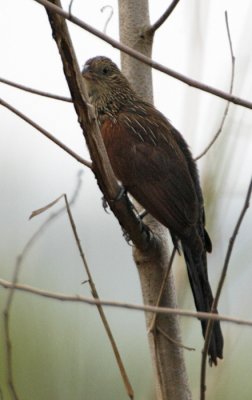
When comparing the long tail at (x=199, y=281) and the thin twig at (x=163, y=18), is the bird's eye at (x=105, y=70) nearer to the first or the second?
the thin twig at (x=163, y=18)

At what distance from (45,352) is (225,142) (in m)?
0.91

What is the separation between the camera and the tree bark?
8.07 feet

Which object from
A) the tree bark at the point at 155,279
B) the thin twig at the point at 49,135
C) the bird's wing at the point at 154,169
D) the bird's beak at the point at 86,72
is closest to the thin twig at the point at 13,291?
the thin twig at the point at 49,135

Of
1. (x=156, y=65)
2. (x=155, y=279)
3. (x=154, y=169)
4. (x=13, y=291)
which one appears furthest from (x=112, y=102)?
(x=156, y=65)

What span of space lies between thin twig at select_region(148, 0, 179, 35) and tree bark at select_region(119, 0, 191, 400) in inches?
0.9

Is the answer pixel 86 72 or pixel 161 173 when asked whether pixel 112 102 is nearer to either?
pixel 86 72

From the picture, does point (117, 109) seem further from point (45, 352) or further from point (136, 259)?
point (45, 352)

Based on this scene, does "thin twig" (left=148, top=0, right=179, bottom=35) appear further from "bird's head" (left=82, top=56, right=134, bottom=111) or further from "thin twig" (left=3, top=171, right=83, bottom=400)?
"bird's head" (left=82, top=56, right=134, bottom=111)

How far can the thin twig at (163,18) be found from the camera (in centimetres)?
271

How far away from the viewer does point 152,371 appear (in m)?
2.51

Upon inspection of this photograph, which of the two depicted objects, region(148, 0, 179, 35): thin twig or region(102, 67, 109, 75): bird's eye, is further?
region(102, 67, 109, 75): bird's eye

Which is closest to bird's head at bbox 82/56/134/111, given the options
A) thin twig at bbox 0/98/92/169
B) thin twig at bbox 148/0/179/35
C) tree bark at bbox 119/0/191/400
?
tree bark at bbox 119/0/191/400

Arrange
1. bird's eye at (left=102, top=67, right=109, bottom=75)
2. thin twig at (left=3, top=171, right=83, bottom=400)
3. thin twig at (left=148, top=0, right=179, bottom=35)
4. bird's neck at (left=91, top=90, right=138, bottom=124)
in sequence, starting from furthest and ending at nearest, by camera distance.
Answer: bird's eye at (left=102, top=67, right=109, bottom=75)
bird's neck at (left=91, top=90, right=138, bottom=124)
thin twig at (left=148, top=0, right=179, bottom=35)
thin twig at (left=3, top=171, right=83, bottom=400)

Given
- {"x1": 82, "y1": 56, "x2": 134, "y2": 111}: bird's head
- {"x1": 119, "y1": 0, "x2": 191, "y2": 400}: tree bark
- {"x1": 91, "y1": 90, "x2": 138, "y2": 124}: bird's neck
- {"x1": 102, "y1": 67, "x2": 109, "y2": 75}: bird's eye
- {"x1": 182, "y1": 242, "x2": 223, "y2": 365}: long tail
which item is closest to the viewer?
{"x1": 119, "y1": 0, "x2": 191, "y2": 400}: tree bark
